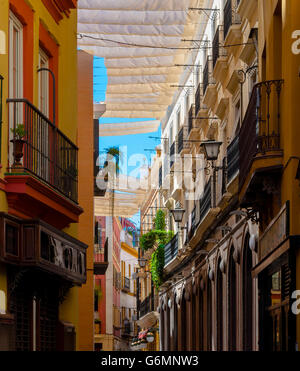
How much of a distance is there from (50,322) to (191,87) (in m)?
19.7

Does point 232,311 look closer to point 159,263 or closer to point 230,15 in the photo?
point 230,15

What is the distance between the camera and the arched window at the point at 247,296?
19406mm

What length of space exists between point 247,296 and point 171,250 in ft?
55.1

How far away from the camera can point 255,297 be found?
18.2 meters

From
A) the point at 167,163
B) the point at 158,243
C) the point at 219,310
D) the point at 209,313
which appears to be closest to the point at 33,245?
the point at 219,310

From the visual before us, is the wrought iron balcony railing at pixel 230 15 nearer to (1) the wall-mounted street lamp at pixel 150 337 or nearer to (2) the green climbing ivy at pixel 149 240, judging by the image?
(2) the green climbing ivy at pixel 149 240

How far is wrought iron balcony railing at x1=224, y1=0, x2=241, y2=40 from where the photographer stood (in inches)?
818

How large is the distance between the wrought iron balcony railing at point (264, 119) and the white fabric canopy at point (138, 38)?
11.6m

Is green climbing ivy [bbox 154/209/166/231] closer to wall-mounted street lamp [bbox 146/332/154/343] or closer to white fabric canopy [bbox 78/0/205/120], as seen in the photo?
wall-mounted street lamp [bbox 146/332/154/343]

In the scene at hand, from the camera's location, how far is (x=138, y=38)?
2705 centimetres

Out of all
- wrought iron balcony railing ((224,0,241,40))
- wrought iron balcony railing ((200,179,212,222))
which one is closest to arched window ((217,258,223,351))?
wrought iron balcony railing ((200,179,212,222))

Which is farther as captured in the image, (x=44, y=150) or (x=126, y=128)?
(x=126, y=128)

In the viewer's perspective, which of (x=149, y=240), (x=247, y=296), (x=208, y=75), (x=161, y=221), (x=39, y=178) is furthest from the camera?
(x=161, y=221)

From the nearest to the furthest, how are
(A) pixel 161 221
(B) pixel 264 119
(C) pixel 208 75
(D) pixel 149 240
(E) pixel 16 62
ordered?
1. (E) pixel 16 62
2. (B) pixel 264 119
3. (C) pixel 208 75
4. (D) pixel 149 240
5. (A) pixel 161 221
